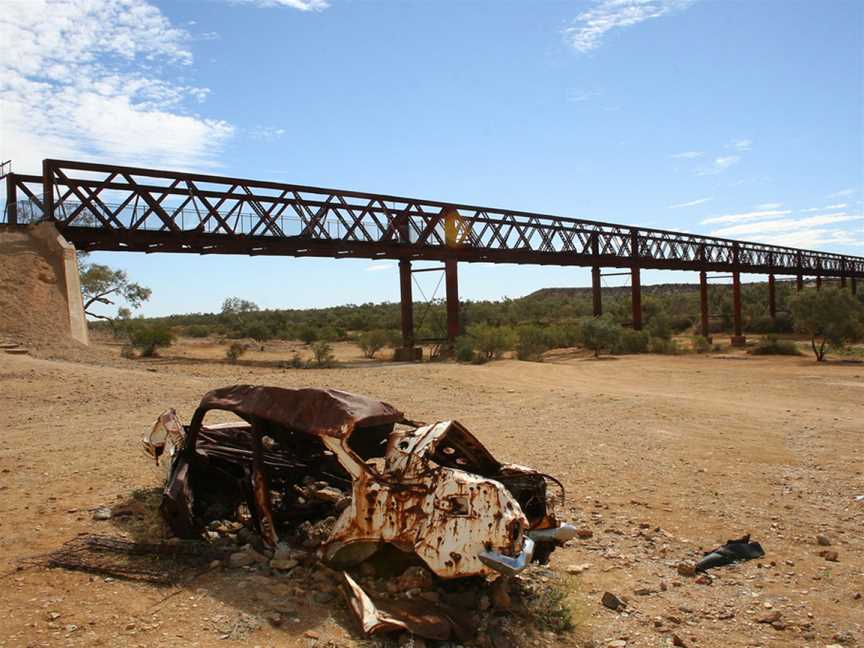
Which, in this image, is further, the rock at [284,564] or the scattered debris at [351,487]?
the rock at [284,564]

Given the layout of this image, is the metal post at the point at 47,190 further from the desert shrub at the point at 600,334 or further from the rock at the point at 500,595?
the desert shrub at the point at 600,334

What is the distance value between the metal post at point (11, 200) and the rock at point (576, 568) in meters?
21.8

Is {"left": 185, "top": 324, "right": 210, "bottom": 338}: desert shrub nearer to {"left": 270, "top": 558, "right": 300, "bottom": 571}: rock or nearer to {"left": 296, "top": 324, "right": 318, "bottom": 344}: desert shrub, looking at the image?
{"left": 296, "top": 324, "right": 318, "bottom": 344}: desert shrub

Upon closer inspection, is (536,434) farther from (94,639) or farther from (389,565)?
(94,639)

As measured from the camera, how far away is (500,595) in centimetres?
455

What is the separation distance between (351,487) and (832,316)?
104ft

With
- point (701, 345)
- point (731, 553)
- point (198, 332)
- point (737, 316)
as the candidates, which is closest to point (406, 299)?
point (701, 345)

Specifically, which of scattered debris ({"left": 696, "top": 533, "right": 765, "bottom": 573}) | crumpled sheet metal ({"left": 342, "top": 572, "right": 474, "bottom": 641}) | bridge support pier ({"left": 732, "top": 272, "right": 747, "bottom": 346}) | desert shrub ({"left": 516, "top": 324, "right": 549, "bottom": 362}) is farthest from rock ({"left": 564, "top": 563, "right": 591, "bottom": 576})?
bridge support pier ({"left": 732, "top": 272, "right": 747, "bottom": 346})

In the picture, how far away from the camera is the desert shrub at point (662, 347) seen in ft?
116

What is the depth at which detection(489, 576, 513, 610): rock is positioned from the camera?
4.55m

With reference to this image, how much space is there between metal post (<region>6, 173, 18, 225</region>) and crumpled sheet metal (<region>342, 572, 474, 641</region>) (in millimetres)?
21487

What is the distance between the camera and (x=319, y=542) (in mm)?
5344

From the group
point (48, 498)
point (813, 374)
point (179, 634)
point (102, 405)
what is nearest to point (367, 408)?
point (179, 634)

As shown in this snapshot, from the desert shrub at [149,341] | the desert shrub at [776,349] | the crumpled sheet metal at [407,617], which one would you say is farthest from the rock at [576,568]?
the desert shrub at [776,349]
